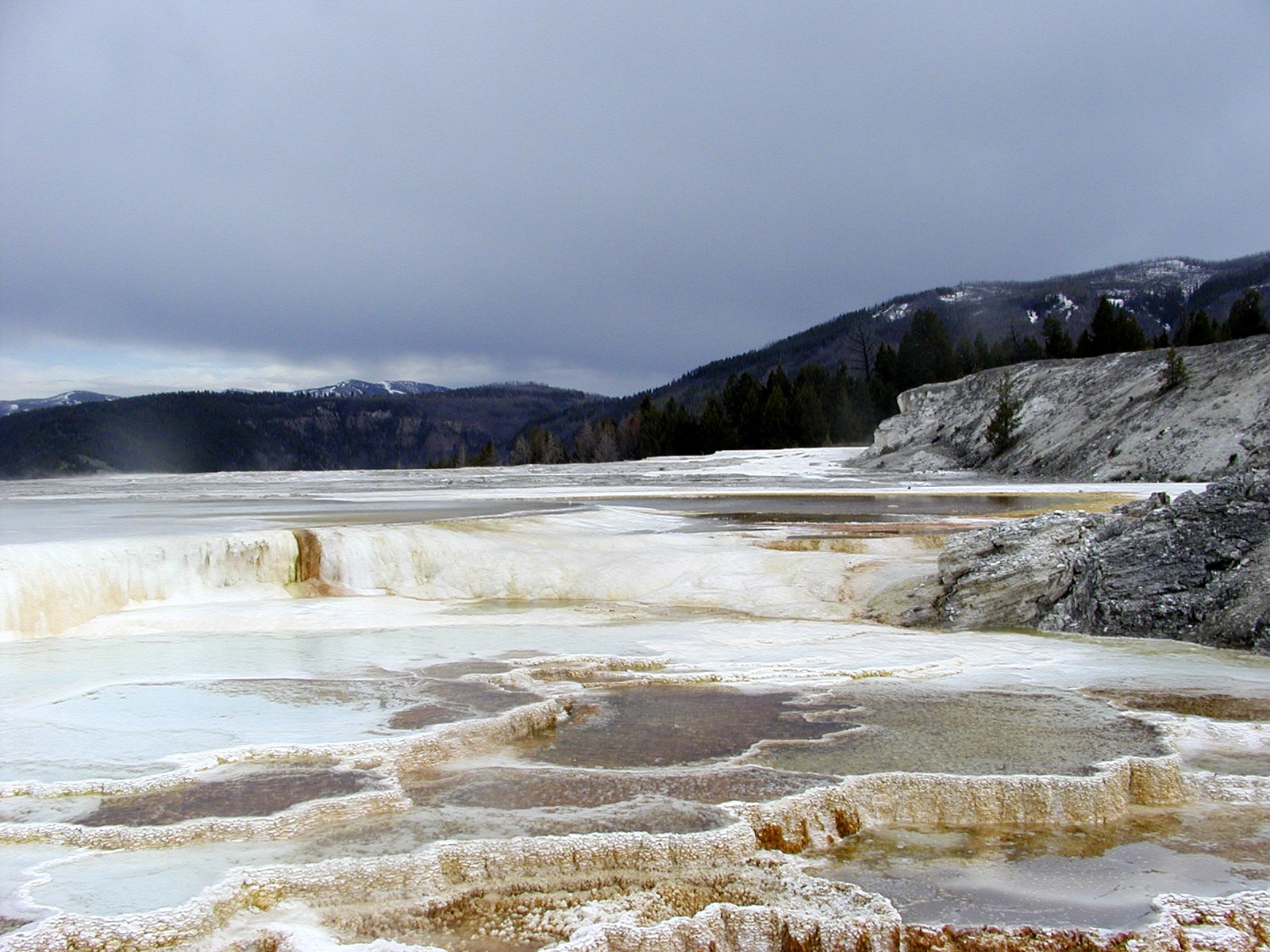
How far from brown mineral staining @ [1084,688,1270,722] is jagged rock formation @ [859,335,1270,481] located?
1888 centimetres

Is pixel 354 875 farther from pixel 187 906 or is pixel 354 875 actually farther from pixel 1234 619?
pixel 1234 619

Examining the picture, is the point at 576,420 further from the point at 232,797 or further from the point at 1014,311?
the point at 232,797

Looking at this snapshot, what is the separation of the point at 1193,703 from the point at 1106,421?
27.8 metres

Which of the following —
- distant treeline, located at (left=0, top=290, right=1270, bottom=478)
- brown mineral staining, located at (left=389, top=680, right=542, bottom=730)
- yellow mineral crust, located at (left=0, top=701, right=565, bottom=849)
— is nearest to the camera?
yellow mineral crust, located at (left=0, top=701, right=565, bottom=849)

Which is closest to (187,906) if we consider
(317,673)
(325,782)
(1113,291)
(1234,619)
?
(325,782)

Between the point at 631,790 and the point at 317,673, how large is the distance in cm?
360

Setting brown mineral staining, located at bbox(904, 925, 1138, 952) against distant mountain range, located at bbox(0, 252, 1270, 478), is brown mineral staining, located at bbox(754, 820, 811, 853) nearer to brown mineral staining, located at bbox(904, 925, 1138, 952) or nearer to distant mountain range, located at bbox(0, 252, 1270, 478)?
brown mineral staining, located at bbox(904, 925, 1138, 952)

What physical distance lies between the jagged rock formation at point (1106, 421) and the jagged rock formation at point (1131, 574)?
15066mm

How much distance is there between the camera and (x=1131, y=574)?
30.8 feet

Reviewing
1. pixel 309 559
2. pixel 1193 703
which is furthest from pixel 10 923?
pixel 309 559

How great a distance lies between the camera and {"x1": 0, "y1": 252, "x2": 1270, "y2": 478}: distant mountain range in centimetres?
12812

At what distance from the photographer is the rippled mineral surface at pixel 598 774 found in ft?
11.6

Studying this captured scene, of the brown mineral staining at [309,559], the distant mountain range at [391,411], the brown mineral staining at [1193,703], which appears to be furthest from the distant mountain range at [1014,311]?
the brown mineral staining at [1193,703]

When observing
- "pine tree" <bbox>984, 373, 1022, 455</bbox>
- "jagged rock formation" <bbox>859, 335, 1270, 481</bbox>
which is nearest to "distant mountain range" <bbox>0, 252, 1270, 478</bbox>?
"jagged rock formation" <bbox>859, 335, 1270, 481</bbox>
